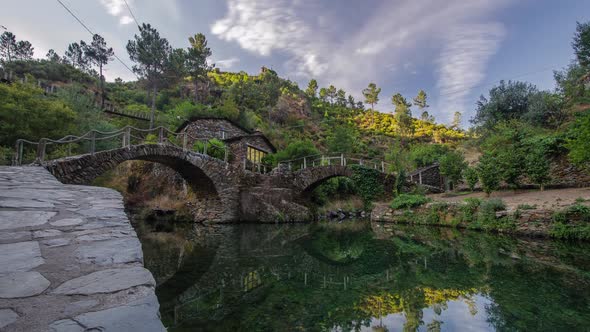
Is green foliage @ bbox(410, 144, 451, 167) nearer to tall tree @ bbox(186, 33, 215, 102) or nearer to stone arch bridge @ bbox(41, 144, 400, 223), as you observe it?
stone arch bridge @ bbox(41, 144, 400, 223)

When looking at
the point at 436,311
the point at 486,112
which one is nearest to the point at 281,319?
the point at 436,311

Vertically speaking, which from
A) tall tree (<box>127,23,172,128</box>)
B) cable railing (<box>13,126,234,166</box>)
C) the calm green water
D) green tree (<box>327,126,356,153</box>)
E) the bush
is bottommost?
the calm green water

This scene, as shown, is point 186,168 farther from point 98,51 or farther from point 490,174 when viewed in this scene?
point 98,51

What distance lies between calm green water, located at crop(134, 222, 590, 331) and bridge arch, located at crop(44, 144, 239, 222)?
4.59 m

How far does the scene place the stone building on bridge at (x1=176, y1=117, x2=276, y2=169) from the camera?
21.9 meters

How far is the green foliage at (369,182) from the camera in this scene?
60.0 feet

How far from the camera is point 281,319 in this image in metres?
2.94

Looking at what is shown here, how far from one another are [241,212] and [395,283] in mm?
11751

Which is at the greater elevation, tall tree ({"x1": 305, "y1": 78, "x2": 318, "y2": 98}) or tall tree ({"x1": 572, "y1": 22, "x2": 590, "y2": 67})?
tall tree ({"x1": 305, "y1": 78, "x2": 318, "y2": 98})

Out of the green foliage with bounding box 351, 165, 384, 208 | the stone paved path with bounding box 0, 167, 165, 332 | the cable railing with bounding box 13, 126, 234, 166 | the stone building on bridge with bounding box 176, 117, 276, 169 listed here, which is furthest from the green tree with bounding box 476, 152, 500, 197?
the stone building on bridge with bounding box 176, 117, 276, 169

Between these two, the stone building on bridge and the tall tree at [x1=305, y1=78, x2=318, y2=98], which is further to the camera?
the tall tree at [x1=305, y1=78, x2=318, y2=98]

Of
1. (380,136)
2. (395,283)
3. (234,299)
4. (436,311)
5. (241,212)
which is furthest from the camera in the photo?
(380,136)

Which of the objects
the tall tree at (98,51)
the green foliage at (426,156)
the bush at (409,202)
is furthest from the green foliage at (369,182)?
the tall tree at (98,51)

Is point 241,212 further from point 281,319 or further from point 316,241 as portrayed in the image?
point 281,319
